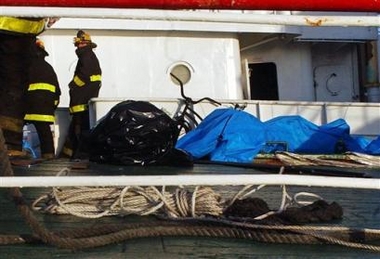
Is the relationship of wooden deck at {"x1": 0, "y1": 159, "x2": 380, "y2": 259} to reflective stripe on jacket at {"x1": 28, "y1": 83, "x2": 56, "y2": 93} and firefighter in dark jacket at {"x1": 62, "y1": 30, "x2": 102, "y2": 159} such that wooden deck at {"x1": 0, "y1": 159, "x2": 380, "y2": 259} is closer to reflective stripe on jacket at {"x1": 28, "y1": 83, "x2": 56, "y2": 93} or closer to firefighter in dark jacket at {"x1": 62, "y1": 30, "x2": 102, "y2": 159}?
reflective stripe on jacket at {"x1": 28, "y1": 83, "x2": 56, "y2": 93}

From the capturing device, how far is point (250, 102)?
8.01m

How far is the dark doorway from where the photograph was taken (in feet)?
35.9

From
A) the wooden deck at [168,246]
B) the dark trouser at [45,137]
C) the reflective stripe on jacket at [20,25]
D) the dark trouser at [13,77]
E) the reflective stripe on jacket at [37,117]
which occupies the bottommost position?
the wooden deck at [168,246]

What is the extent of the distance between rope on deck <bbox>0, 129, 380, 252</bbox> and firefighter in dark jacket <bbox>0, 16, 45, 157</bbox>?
1.64 meters

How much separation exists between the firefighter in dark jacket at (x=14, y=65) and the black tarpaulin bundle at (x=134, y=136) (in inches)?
37.3

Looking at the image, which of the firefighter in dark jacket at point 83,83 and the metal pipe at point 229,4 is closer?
the metal pipe at point 229,4

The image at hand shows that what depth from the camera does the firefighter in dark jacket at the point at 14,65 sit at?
3.79 metres

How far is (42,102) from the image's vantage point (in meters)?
6.50

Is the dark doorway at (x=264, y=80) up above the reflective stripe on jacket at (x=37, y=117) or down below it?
above

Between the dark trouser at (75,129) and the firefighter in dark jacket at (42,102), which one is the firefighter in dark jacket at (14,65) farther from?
the dark trouser at (75,129)

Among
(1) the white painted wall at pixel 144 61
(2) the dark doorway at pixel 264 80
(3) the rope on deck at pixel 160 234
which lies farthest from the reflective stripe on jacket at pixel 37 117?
(2) the dark doorway at pixel 264 80

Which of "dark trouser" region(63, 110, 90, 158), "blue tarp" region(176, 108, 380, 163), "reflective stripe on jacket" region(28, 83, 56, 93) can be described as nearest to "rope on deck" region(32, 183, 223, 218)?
Answer: "blue tarp" region(176, 108, 380, 163)

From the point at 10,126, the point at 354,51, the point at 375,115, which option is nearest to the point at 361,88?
the point at 354,51

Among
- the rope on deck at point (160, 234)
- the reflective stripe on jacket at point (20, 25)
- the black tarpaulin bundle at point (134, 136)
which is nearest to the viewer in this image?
the rope on deck at point (160, 234)
